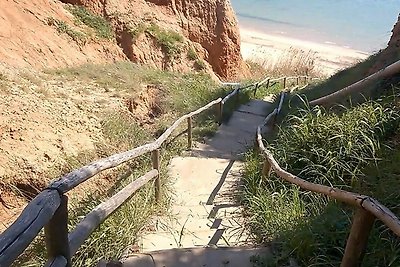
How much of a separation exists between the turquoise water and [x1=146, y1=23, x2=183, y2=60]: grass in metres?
20.0

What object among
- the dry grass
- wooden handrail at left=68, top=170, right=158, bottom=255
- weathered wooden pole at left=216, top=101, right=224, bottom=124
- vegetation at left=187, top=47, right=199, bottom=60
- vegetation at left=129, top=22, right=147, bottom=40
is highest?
vegetation at left=129, top=22, right=147, bottom=40

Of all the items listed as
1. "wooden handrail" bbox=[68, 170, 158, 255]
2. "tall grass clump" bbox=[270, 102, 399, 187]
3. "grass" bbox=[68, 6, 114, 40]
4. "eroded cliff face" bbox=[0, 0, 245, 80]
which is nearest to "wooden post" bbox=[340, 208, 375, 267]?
"tall grass clump" bbox=[270, 102, 399, 187]

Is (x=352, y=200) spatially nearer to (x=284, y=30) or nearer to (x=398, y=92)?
(x=398, y=92)

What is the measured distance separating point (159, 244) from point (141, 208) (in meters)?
0.55

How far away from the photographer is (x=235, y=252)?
4047 mm

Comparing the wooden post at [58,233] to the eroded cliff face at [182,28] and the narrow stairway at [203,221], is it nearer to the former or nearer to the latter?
the narrow stairway at [203,221]

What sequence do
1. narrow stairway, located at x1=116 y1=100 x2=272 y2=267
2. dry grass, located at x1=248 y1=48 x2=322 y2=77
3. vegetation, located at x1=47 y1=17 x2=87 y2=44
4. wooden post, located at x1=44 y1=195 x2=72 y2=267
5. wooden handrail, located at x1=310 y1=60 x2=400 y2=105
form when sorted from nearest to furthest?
wooden post, located at x1=44 y1=195 x2=72 y2=267 → narrow stairway, located at x1=116 y1=100 x2=272 y2=267 → wooden handrail, located at x1=310 y1=60 x2=400 y2=105 → vegetation, located at x1=47 y1=17 x2=87 y2=44 → dry grass, located at x1=248 y1=48 x2=322 y2=77

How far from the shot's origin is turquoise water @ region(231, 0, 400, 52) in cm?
3725

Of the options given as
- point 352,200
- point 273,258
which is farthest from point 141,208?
point 352,200

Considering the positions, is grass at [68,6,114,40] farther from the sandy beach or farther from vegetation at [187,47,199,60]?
the sandy beach

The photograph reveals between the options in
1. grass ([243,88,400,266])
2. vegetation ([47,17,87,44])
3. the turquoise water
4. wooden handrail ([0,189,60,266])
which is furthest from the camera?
the turquoise water

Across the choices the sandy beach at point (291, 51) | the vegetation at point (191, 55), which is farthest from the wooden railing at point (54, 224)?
the sandy beach at point (291, 51)

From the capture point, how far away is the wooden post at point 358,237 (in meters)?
2.94

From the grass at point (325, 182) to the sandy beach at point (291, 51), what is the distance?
1928 cm
